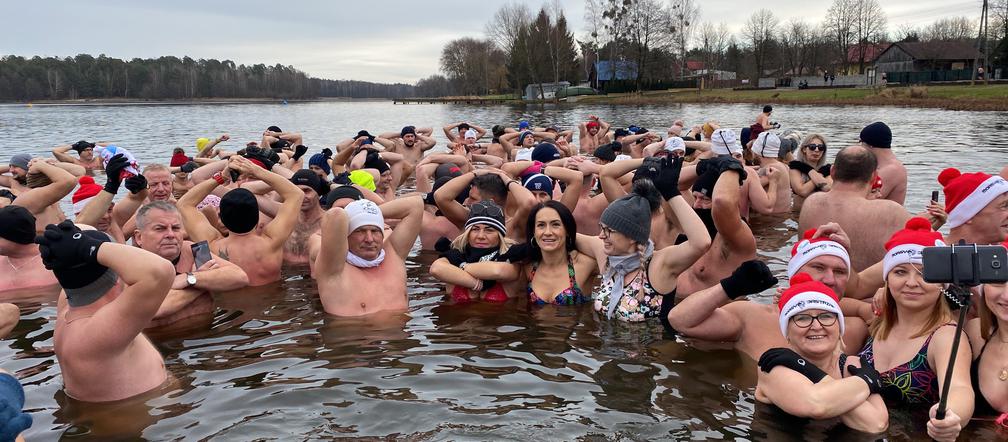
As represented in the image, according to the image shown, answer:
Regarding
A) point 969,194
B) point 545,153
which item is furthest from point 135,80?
point 969,194

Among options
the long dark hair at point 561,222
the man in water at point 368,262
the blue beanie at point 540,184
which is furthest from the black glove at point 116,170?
the blue beanie at point 540,184

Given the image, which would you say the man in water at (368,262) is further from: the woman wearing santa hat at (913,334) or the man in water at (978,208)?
the man in water at (978,208)

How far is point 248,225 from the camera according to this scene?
7.40 meters

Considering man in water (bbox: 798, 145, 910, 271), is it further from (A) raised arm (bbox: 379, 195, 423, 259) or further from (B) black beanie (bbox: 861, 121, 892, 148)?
(A) raised arm (bbox: 379, 195, 423, 259)

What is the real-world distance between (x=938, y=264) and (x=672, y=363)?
276cm

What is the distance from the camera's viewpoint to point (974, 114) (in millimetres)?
33156

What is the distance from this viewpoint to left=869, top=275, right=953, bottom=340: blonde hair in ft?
14.1

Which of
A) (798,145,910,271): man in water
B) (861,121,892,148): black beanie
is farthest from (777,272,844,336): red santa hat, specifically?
(861,121,892,148): black beanie

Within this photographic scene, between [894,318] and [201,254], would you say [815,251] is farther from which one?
[201,254]

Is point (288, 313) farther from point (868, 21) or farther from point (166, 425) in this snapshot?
point (868, 21)

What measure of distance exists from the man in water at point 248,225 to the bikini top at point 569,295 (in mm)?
2599

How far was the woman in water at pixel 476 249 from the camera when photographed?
22.5 ft

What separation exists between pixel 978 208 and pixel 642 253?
2413 mm

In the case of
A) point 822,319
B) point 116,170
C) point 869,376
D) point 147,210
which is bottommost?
point 869,376
